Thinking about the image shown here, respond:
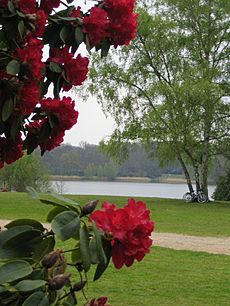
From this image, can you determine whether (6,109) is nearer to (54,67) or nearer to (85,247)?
(54,67)

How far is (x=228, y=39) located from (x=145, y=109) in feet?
16.7

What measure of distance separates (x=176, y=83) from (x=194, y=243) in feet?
42.2

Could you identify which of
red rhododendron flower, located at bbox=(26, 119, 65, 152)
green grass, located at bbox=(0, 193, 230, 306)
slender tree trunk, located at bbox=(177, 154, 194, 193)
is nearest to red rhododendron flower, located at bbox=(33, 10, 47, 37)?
red rhododendron flower, located at bbox=(26, 119, 65, 152)

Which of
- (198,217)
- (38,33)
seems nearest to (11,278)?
(38,33)

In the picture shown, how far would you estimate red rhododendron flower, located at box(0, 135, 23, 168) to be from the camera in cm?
169

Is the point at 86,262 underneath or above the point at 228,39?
underneath

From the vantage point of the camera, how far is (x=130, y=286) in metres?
6.79

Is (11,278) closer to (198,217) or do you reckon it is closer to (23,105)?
(23,105)

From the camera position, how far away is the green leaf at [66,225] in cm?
130

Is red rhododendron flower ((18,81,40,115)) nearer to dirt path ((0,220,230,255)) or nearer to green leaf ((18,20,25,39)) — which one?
green leaf ((18,20,25,39))

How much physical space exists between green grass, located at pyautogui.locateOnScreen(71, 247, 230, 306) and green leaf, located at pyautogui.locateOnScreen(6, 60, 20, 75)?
4.51m

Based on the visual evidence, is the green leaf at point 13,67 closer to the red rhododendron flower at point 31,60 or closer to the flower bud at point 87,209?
the red rhododendron flower at point 31,60

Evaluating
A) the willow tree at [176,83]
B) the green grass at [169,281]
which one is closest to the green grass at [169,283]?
the green grass at [169,281]

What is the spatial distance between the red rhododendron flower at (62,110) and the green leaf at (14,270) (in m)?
0.52
